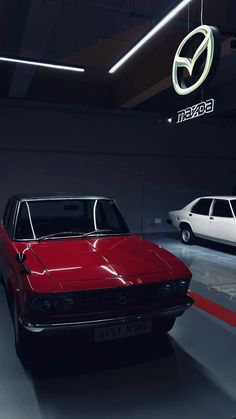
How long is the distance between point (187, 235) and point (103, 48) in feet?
16.3

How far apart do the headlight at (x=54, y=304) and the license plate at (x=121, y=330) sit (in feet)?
1.06

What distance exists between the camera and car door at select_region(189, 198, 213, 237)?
7987mm

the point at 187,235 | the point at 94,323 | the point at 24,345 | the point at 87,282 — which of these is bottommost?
the point at 24,345

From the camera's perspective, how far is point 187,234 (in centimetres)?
866

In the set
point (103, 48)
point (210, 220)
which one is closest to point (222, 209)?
point (210, 220)

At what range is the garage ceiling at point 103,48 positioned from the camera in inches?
192

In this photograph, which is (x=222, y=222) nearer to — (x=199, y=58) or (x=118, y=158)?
(x=199, y=58)

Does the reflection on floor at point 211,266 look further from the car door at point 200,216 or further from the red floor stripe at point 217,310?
the car door at point 200,216

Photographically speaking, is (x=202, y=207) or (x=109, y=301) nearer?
(x=109, y=301)

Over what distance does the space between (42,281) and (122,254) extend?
86cm

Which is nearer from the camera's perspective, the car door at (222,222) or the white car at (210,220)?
the car door at (222,222)

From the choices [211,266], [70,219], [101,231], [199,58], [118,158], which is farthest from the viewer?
[118,158]

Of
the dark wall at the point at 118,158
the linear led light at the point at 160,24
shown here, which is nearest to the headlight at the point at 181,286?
the linear led light at the point at 160,24

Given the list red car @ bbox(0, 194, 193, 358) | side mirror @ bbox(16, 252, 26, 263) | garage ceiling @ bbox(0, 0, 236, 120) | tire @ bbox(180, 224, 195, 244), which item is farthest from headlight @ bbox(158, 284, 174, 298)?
tire @ bbox(180, 224, 195, 244)
